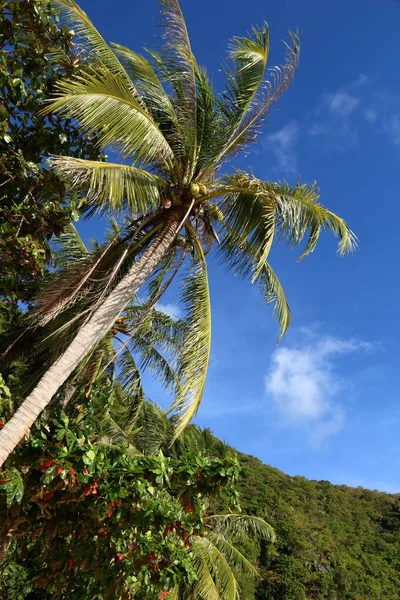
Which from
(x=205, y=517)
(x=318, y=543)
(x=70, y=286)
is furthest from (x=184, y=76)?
(x=318, y=543)

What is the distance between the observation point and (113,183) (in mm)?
5625

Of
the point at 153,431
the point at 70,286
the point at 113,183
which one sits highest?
the point at 153,431

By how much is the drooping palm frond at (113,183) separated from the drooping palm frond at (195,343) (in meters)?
1.12

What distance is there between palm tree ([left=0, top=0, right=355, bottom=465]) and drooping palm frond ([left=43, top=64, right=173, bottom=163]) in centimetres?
1

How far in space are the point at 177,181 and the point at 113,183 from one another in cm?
124

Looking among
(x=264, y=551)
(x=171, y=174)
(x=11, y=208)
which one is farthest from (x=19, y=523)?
(x=264, y=551)

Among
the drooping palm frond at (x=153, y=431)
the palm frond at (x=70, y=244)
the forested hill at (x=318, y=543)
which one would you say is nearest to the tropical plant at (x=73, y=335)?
the palm frond at (x=70, y=244)

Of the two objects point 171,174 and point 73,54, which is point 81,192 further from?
point 73,54

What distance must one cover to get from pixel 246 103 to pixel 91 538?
226 inches

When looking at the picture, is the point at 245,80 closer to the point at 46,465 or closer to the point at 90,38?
the point at 90,38

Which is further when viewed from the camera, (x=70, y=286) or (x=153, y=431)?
(x=153, y=431)

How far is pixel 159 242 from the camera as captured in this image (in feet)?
21.0

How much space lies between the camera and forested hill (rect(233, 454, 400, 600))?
97.7ft

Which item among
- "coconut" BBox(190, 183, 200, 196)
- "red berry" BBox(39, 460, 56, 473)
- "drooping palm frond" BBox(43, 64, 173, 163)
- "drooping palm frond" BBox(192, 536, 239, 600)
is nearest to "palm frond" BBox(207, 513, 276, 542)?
"drooping palm frond" BBox(192, 536, 239, 600)
